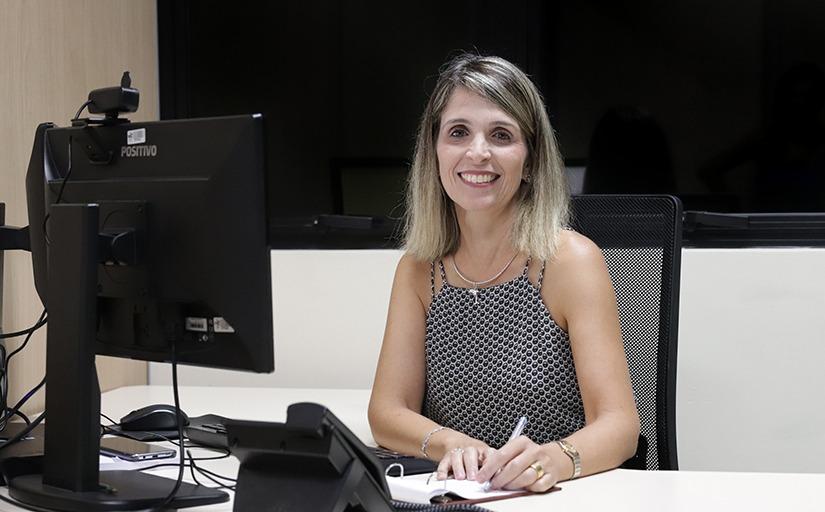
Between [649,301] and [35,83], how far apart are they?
1.43 metres

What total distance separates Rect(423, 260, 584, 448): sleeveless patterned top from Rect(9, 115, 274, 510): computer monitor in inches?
28.2

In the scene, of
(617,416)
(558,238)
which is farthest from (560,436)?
(558,238)

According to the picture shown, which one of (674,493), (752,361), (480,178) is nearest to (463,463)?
(674,493)

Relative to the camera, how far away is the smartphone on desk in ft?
5.47

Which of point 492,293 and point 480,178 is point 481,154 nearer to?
point 480,178

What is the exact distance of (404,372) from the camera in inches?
80.7

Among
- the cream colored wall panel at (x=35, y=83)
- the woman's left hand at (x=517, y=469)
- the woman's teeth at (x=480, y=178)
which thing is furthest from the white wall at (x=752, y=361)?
the cream colored wall panel at (x=35, y=83)

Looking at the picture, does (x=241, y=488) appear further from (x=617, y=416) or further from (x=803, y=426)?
(x=803, y=426)

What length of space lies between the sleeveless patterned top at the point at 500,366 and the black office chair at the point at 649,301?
16cm

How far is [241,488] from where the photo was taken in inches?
49.2

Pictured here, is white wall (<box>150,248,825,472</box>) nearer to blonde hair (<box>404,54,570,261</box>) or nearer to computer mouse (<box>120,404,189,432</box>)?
blonde hair (<box>404,54,570,261</box>)

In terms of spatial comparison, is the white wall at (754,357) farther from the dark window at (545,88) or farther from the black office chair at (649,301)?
the black office chair at (649,301)

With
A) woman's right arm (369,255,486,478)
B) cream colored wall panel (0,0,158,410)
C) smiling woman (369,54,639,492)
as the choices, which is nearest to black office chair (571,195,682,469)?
smiling woman (369,54,639,492)

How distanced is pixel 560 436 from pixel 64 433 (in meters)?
0.97
